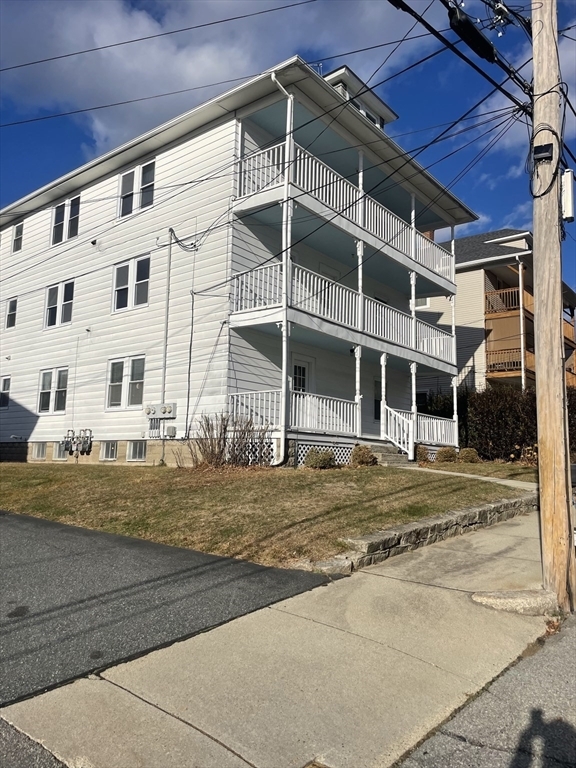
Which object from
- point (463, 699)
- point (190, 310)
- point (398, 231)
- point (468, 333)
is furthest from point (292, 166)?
point (468, 333)

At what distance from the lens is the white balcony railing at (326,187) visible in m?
15.2

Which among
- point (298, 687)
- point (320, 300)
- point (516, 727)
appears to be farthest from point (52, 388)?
point (516, 727)

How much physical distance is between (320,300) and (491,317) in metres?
14.8

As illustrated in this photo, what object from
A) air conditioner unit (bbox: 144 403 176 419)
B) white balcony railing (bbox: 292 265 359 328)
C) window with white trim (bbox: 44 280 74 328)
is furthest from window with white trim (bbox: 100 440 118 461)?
white balcony railing (bbox: 292 265 359 328)

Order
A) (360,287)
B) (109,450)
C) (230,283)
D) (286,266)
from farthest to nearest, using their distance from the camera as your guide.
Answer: (109,450), (360,287), (230,283), (286,266)

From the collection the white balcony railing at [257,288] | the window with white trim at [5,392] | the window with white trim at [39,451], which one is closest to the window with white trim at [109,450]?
the window with white trim at [39,451]

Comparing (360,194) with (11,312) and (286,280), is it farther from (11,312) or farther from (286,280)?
(11,312)

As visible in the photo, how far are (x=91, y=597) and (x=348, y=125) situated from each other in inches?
576

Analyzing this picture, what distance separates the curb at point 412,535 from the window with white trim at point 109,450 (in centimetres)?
1032

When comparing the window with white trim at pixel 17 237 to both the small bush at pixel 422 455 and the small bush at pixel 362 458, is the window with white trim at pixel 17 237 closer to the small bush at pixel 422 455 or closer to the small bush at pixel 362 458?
the small bush at pixel 362 458

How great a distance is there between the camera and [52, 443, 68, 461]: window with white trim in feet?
58.7

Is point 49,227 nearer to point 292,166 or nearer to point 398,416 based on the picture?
point 292,166

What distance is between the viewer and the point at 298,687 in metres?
3.87

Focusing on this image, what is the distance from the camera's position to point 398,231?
63.3 feet
